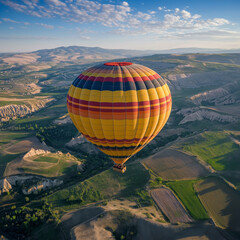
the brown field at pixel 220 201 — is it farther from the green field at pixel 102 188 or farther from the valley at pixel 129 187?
the green field at pixel 102 188

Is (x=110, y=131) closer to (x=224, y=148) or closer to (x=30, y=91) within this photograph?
(x=224, y=148)

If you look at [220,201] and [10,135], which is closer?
[220,201]

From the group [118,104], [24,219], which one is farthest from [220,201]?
[24,219]

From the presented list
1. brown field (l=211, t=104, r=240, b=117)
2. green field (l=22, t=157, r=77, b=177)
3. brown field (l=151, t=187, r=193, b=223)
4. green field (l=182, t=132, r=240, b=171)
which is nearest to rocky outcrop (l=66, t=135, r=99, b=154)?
green field (l=22, t=157, r=77, b=177)

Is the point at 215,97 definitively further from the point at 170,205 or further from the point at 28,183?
the point at 28,183

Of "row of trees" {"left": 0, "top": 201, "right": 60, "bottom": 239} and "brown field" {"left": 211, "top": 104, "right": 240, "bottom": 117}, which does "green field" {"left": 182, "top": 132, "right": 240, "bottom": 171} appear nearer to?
"brown field" {"left": 211, "top": 104, "right": 240, "bottom": 117}

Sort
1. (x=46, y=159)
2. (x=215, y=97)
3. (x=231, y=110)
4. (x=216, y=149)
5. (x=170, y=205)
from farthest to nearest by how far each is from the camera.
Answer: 1. (x=215, y=97)
2. (x=231, y=110)
3. (x=216, y=149)
4. (x=46, y=159)
5. (x=170, y=205)
